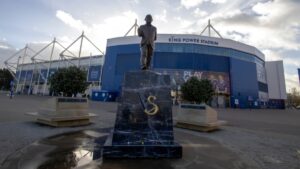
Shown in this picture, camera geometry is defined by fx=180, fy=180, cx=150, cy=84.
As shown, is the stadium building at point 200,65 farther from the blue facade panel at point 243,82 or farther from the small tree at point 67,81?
the small tree at point 67,81

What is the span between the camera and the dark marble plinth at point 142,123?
188 inches

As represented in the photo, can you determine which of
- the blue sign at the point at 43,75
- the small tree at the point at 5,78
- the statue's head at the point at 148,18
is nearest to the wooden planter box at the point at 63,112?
the statue's head at the point at 148,18

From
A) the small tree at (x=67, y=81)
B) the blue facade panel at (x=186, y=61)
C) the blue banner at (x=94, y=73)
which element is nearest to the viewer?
the small tree at (x=67, y=81)

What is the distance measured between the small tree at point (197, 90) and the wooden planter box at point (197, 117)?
69.0 inches

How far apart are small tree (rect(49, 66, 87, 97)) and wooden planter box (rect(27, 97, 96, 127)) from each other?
195 cm

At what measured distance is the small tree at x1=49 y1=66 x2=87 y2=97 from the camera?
436 inches

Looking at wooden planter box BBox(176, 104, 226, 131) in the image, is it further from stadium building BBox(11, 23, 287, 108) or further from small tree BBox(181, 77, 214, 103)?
stadium building BBox(11, 23, 287, 108)

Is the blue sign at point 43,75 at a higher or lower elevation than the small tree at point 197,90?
higher

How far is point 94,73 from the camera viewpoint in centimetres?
Answer: 5553

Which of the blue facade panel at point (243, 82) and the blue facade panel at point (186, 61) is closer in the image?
the blue facade panel at point (186, 61)

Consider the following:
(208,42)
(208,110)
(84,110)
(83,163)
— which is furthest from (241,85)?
(83,163)

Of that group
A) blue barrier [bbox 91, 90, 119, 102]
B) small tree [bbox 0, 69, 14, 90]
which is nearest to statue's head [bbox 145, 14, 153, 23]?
blue barrier [bbox 91, 90, 119, 102]
